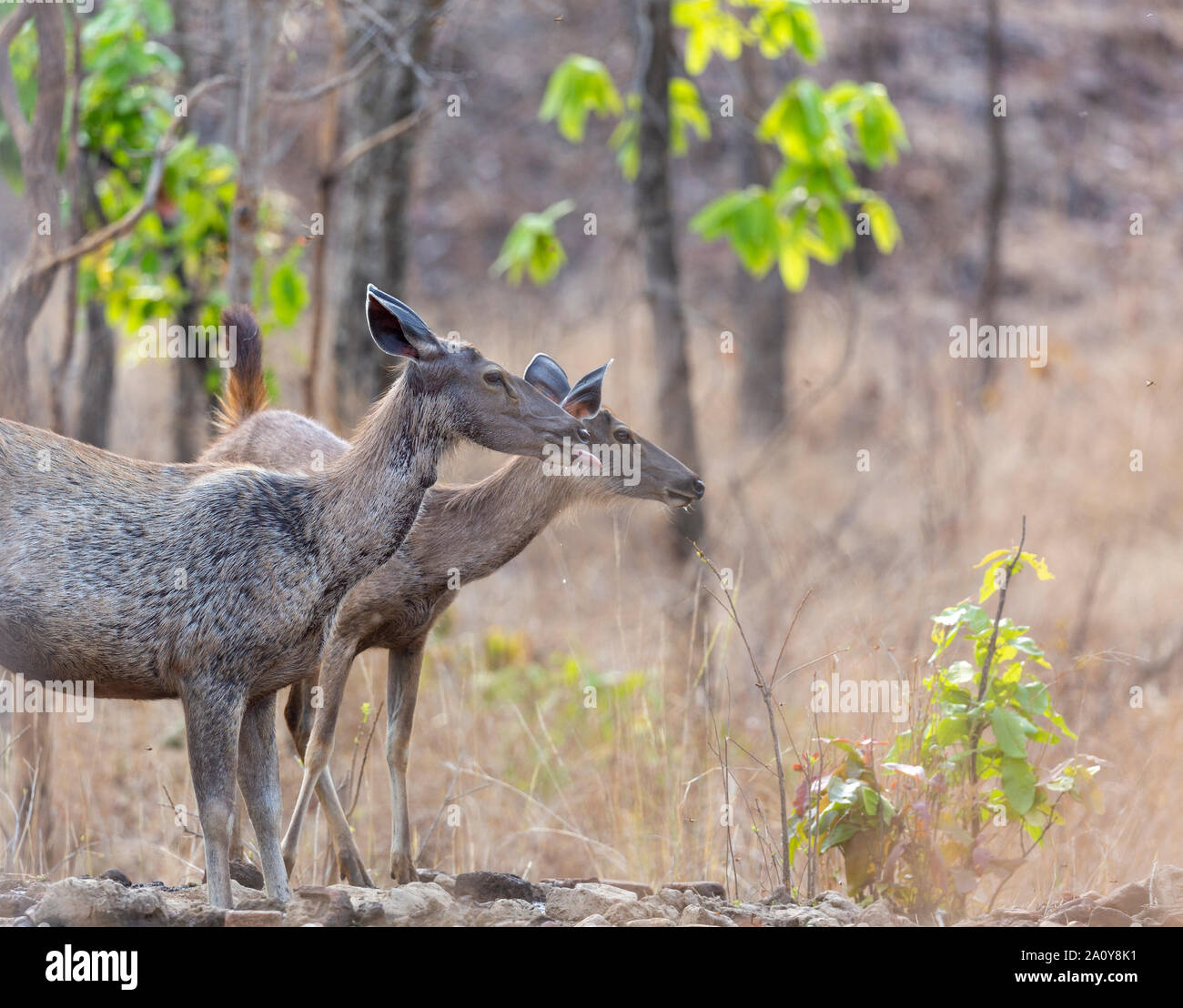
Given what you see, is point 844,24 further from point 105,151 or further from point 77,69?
point 77,69

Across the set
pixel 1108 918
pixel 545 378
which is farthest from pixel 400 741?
pixel 1108 918

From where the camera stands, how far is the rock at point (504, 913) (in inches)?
216

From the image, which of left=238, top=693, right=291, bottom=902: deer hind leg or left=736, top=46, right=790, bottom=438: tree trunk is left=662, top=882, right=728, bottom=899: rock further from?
left=736, top=46, right=790, bottom=438: tree trunk

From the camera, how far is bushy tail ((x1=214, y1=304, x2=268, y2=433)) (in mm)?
6922

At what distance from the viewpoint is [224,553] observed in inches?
211

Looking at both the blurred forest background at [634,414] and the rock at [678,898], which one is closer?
the rock at [678,898]

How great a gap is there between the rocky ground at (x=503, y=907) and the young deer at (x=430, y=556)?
455 mm

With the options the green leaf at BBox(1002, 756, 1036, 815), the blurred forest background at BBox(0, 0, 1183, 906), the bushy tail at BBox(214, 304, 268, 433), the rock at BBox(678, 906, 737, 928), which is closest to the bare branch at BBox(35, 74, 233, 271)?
the blurred forest background at BBox(0, 0, 1183, 906)

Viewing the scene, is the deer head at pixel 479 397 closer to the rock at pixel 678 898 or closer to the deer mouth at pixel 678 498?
the deer mouth at pixel 678 498

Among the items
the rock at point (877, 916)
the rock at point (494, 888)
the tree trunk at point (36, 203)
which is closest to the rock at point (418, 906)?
the rock at point (494, 888)

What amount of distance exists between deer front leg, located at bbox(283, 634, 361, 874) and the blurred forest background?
16.5 inches
